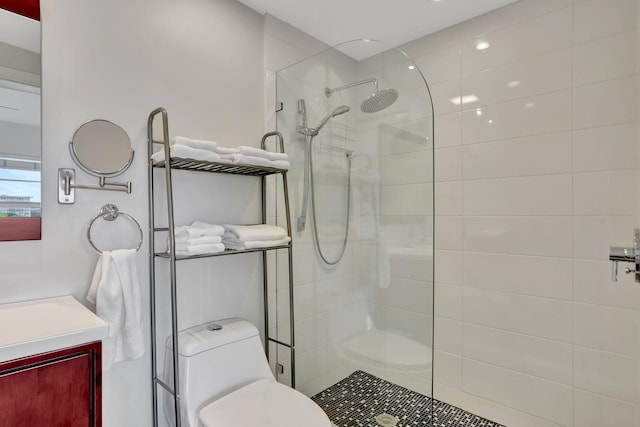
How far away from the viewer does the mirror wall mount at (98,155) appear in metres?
1.26

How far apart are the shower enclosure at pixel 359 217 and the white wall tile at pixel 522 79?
0.48 meters

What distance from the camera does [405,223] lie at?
1720 mm

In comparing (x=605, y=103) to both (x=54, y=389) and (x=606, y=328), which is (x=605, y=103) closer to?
(x=606, y=328)

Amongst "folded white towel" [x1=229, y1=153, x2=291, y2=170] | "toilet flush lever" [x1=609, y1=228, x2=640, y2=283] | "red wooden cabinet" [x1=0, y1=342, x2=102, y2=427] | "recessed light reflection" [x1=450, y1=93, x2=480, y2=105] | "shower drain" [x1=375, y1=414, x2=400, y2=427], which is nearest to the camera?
"red wooden cabinet" [x1=0, y1=342, x2=102, y2=427]

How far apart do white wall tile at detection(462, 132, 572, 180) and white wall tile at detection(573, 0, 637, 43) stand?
472mm

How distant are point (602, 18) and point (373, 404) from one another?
83.8 inches

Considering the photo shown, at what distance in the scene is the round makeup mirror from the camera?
1.28 metres

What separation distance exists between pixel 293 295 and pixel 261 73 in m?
1.24

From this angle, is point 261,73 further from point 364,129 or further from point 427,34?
point 427,34

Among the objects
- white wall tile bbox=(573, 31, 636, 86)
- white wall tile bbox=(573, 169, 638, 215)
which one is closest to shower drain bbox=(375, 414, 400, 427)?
white wall tile bbox=(573, 169, 638, 215)

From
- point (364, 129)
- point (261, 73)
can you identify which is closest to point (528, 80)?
point (364, 129)

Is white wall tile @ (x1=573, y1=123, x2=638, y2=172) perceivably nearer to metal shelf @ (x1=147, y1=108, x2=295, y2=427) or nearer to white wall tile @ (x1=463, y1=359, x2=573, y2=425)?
white wall tile @ (x1=463, y1=359, x2=573, y2=425)

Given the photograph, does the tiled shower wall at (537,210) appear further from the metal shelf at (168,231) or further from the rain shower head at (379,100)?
the metal shelf at (168,231)

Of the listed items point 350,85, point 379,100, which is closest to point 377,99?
point 379,100
